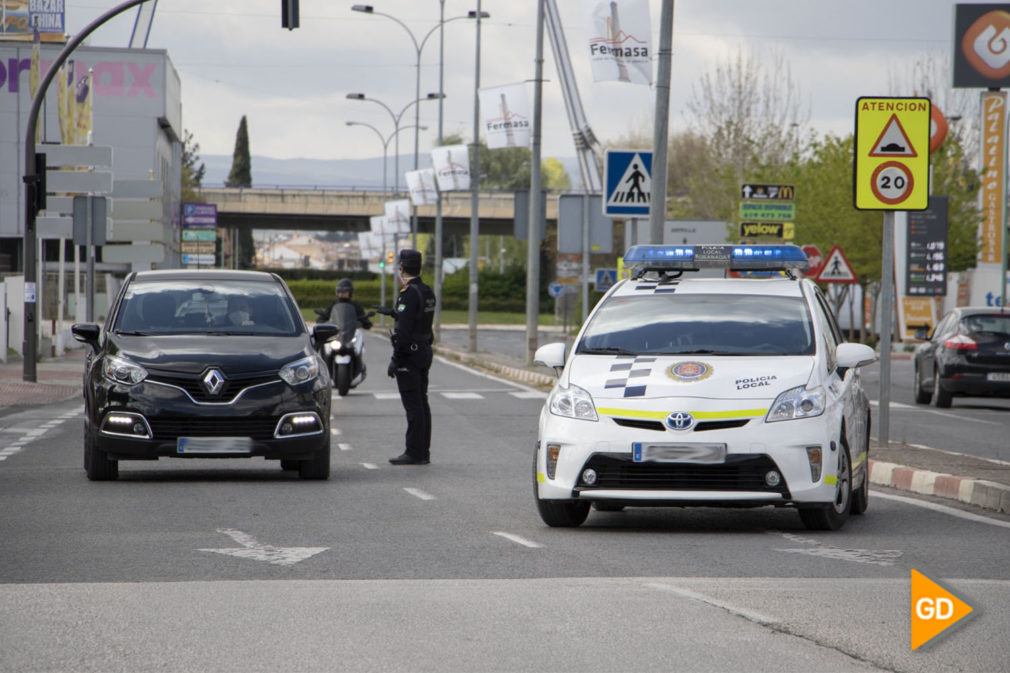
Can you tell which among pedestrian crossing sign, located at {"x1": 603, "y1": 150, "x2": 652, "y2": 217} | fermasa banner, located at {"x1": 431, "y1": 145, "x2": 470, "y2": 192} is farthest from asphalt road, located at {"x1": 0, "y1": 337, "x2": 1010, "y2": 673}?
fermasa banner, located at {"x1": 431, "y1": 145, "x2": 470, "y2": 192}

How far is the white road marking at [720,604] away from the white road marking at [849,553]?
1.48m

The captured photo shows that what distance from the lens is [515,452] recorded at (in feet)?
53.7

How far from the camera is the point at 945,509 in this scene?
11.5 meters

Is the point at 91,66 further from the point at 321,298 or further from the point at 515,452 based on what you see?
the point at 515,452

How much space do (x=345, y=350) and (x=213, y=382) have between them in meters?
12.7

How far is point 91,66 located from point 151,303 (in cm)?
6674

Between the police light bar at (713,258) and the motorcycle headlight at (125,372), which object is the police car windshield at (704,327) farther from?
the motorcycle headlight at (125,372)

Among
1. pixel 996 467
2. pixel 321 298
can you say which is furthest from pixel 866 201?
pixel 321 298

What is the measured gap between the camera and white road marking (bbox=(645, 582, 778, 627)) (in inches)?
266

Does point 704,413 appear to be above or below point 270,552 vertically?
above

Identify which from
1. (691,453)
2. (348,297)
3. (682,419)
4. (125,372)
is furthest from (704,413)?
(348,297)

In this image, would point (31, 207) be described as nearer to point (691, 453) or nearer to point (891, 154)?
point (891, 154)

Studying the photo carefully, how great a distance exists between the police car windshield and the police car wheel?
733mm

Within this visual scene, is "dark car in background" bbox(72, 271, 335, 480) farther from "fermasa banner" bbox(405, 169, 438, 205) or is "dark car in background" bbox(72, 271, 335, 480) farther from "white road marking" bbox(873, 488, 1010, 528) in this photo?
"fermasa banner" bbox(405, 169, 438, 205)
